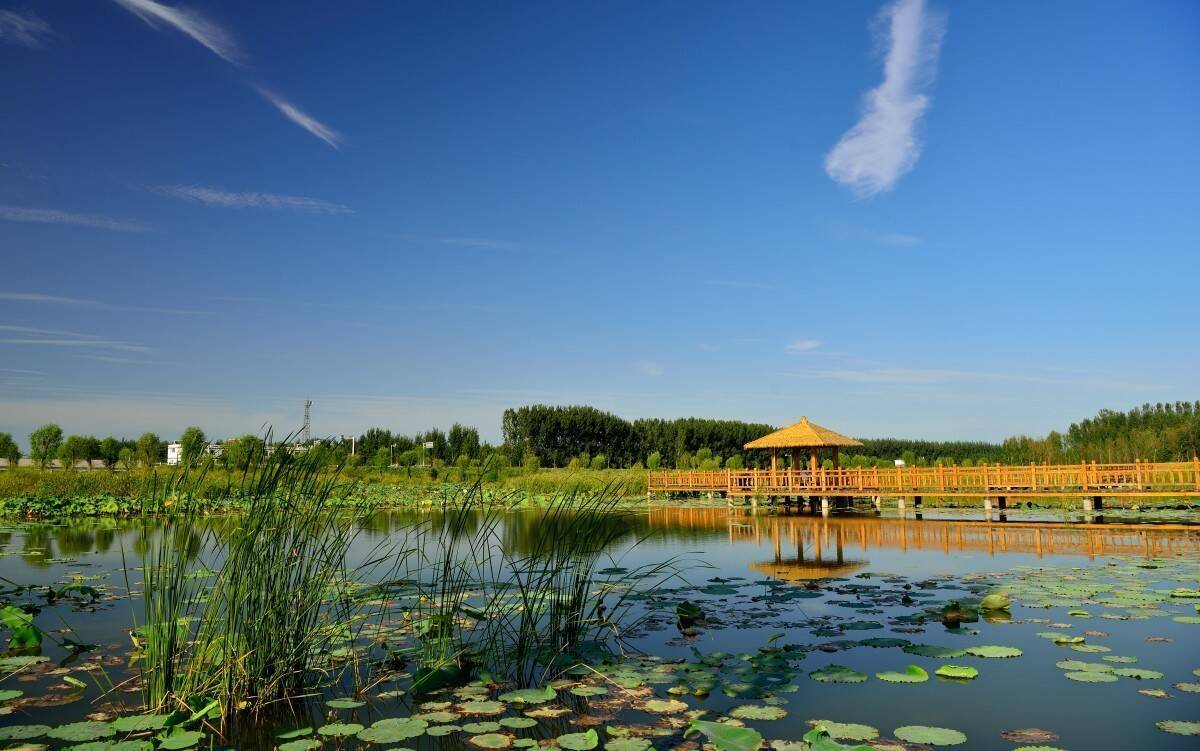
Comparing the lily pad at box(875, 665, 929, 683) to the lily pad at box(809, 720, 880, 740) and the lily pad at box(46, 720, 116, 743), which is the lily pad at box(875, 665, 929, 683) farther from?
the lily pad at box(46, 720, 116, 743)

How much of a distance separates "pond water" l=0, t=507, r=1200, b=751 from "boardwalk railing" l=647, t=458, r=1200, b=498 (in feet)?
27.5

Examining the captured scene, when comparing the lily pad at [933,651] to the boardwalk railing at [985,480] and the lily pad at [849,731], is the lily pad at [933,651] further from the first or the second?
the boardwalk railing at [985,480]

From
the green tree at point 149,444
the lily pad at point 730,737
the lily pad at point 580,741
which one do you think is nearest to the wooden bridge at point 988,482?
the lily pad at point 580,741

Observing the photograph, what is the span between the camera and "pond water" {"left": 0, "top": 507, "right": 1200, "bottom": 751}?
12.3 ft

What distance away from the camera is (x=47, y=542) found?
13.5 meters

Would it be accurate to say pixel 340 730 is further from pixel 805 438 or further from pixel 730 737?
pixel 805 438

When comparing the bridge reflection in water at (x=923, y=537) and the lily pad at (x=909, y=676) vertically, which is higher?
the lily pad at (x=909, y=676)

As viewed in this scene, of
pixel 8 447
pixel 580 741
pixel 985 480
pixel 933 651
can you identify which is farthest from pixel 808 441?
pixel 8 447

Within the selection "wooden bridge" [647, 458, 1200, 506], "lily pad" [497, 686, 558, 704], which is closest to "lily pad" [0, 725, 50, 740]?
"lily pad" [497, 686, 558, 704]

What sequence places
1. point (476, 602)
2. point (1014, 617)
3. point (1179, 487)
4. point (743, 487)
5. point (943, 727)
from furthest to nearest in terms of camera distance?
point (743, 487)
point (1179, 487)
point (476, 602)
point (1014, 617)
point (943, 727)

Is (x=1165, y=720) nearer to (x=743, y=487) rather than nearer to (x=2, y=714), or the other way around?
(x=2, y=714)

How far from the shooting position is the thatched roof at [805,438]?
21781 millimetres

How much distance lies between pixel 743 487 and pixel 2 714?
22355mm

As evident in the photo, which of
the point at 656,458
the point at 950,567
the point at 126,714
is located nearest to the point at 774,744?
the point at 126,714
